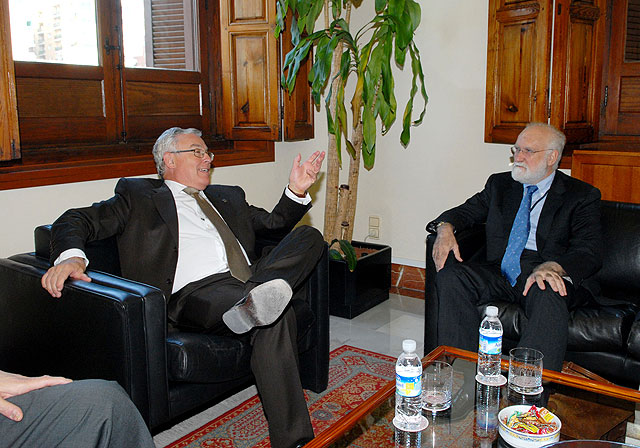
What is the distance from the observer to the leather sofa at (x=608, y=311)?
2330 millimetres

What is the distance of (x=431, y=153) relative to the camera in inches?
151

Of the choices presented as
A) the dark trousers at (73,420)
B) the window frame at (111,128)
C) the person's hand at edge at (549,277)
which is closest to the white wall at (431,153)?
the window frame at (111,128)

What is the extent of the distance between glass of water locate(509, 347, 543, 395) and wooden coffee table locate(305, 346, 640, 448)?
1.0 inches

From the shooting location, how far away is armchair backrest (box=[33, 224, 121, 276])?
2.26m

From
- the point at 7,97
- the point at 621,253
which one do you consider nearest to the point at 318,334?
the point at 621,253

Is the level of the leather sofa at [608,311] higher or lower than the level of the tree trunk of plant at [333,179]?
lower

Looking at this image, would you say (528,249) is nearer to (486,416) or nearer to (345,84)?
(486,416)

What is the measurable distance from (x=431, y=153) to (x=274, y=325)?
6.83 ft

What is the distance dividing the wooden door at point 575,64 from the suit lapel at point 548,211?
0.62 m

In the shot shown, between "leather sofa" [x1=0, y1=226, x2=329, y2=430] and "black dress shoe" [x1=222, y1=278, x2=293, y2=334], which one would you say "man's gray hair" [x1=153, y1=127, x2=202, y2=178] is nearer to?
"leather sofa" [x1=0, y1=226, x2=329, y2=430]

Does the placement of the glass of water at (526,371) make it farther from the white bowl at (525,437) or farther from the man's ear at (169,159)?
the man's ear at (169,159)

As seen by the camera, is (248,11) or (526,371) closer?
(526,371)

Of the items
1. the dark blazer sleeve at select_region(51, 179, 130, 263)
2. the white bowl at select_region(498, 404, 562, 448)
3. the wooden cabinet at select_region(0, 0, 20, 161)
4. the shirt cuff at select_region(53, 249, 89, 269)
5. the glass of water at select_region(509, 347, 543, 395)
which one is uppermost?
the wooden cabinet at select_region(0, 0, 20, 161)

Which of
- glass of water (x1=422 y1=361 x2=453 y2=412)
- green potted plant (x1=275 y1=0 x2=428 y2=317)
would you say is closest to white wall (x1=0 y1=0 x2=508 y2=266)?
green potted plant (x1=275 y1=0 x2=428 y2=317)
